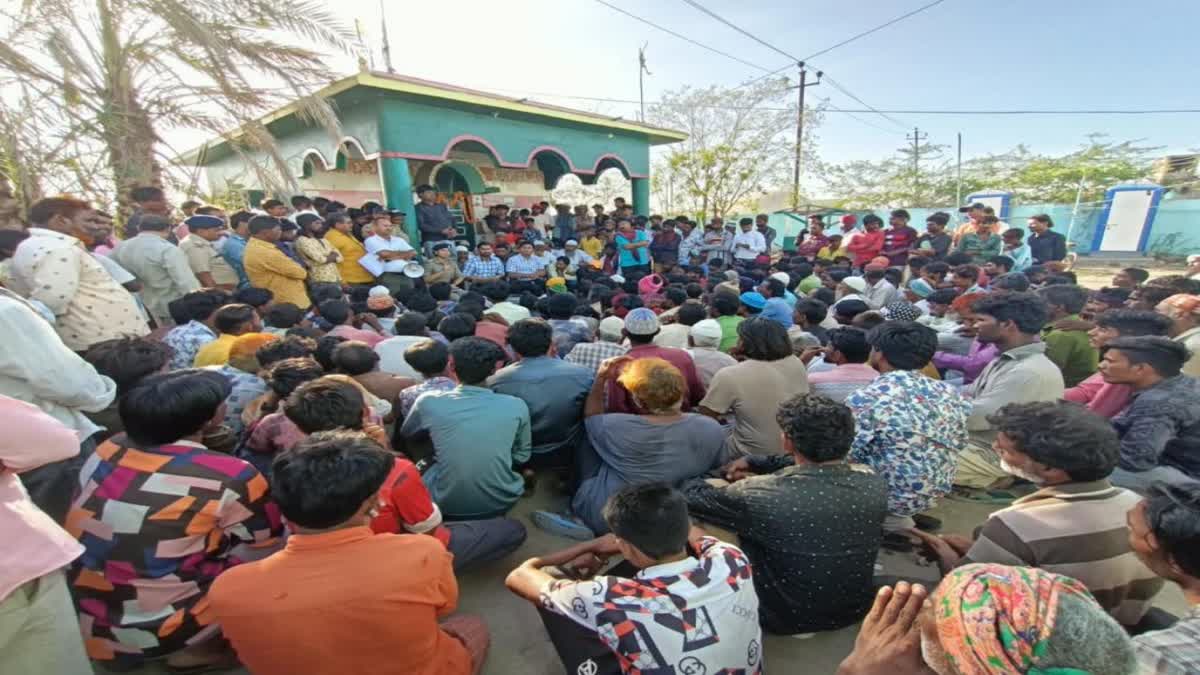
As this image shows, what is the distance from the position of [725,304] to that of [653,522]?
11.0ft

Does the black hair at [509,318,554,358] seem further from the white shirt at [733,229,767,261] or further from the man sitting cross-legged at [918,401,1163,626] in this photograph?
the white shirt at [733,229,767,261]

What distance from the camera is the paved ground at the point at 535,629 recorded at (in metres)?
2.10

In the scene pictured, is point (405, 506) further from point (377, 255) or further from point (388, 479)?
point (377, 255)

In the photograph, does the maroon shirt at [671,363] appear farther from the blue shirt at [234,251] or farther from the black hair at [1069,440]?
the blue shirt at [234,251]

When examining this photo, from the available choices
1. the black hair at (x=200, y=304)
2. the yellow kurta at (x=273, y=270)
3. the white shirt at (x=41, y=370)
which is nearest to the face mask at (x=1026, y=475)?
the white shirt at (x=41, y=370)

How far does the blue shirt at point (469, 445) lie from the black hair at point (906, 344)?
6.58 feet

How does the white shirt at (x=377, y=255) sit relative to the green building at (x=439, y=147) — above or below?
below

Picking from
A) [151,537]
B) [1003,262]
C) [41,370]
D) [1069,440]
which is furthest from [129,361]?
[1003,262]

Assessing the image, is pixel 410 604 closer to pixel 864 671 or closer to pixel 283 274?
pixel 864 671

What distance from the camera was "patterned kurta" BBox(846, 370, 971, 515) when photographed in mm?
2498

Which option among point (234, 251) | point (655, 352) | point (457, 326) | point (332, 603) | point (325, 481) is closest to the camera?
point (332, 603)

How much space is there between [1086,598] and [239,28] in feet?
26.7

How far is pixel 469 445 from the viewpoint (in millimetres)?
2609

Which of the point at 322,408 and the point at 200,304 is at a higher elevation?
the point at 200,304
